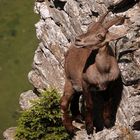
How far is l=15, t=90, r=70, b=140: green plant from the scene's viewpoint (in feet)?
68.7

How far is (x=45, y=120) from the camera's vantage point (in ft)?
69.6

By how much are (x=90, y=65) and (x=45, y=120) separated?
4540mm

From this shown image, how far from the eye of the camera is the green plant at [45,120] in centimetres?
2094

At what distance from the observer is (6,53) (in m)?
40.6

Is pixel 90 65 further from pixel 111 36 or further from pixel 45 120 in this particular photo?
pixel 45 120

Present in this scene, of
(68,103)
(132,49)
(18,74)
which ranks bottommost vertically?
(18,74)

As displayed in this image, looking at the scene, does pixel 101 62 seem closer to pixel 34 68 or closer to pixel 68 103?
pixel 68 103

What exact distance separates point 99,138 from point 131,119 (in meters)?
1.47

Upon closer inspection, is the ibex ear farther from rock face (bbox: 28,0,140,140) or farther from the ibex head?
rock face (bbox: 28,0,140,140)

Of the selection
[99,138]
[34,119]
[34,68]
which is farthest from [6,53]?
[99,138]

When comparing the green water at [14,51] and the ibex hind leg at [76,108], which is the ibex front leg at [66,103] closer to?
the ibex hind leg at [76,108]

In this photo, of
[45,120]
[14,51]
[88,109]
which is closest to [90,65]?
[88,109]

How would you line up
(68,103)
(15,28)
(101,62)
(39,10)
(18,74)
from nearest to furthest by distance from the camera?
1. (101,62)
2. (68,103)
3. (39,10)
4. (18,74)
5. (15,28)

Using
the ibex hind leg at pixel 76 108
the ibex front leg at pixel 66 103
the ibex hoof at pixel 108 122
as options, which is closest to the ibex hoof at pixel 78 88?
the ibex front leg at pixel 66 103
